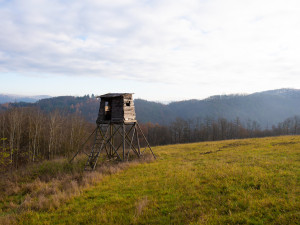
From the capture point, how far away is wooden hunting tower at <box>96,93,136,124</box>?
62.5ft

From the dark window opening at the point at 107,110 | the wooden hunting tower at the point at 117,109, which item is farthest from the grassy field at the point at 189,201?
the dark window opening at the point at 107,110

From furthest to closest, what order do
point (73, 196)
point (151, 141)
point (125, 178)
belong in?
point (151, 141)
point (125, 178)
point (73, 196)

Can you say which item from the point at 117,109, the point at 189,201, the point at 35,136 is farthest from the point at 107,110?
the point at 35,136

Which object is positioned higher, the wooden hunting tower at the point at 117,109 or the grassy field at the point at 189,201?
the wooden hunting tower at the point at 117,109

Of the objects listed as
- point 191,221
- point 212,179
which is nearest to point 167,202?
point 191,221

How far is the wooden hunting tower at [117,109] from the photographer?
19047mm

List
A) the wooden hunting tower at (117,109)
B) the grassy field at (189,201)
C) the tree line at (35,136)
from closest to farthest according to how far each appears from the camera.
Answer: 1. the grassy field at (189,201)
2. the wooden hunting tower at (117,109)
3. the tree line at (35,136)

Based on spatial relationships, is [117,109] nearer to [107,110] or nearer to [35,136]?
→ [107,110]

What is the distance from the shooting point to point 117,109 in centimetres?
1936

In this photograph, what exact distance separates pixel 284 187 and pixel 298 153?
392 inches

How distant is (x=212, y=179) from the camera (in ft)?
33.7

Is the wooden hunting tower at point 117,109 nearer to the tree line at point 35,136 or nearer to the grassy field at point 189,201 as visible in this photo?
the grassy field at point 189,201

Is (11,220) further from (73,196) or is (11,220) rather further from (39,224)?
(73,196)

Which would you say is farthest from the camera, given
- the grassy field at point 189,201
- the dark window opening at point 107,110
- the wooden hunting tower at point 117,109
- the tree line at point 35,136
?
the tree line at point 35,136
